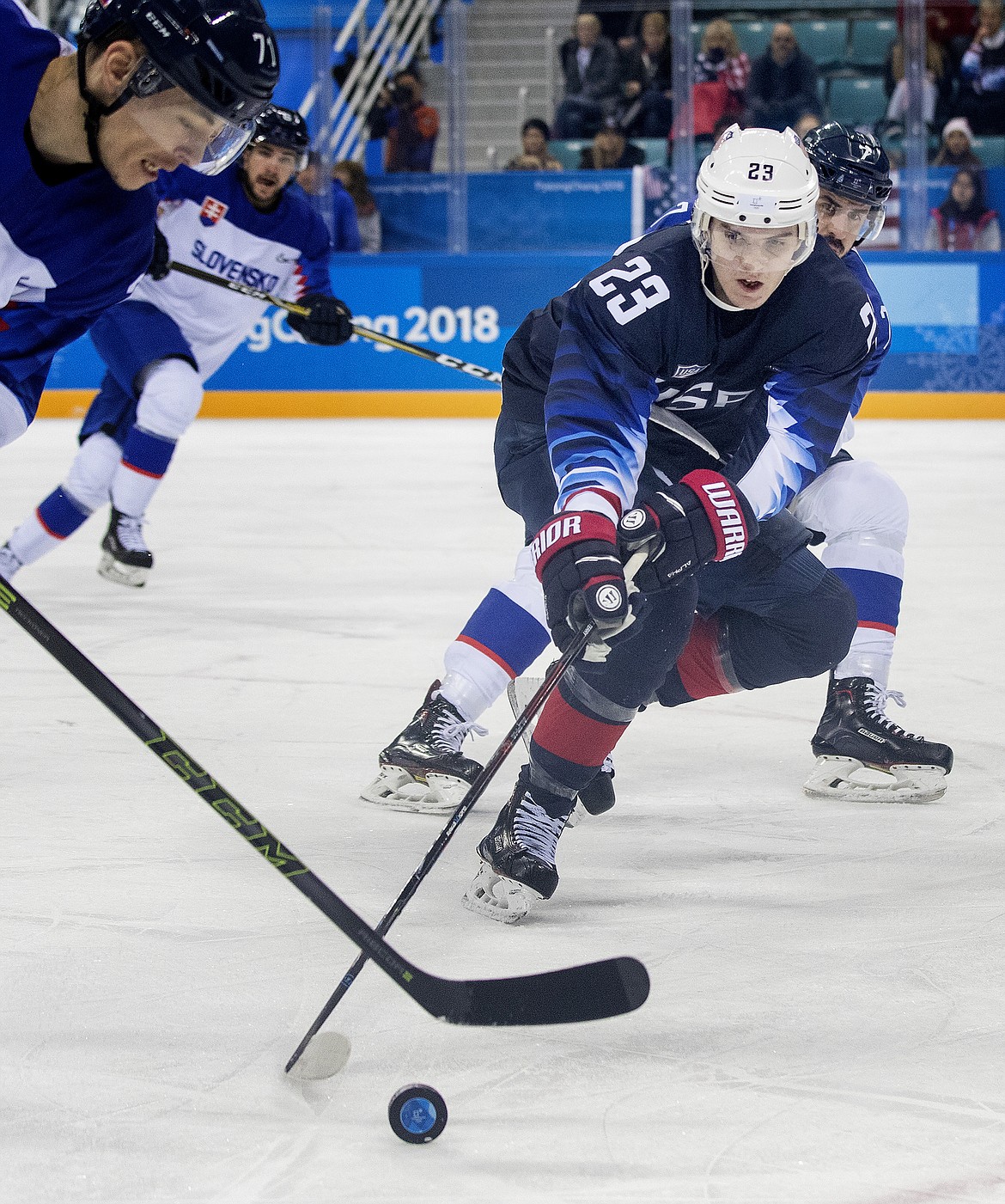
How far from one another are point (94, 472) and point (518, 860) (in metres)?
2.42

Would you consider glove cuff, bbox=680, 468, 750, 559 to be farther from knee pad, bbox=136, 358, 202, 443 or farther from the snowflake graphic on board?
the snowflake graphic on board

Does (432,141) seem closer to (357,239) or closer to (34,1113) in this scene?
(357,239)

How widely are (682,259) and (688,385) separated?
17 cm

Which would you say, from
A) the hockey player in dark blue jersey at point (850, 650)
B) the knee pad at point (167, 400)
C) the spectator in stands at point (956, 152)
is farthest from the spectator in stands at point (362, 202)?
the hockey player in dark blue jersey at point (850, 650)

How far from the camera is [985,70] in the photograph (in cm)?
848

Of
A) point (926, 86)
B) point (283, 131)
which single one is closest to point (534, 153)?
point (926, 86)

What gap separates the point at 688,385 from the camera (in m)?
1.92

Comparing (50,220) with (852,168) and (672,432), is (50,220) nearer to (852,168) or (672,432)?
(672,432)

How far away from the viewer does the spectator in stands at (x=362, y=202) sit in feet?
26.9

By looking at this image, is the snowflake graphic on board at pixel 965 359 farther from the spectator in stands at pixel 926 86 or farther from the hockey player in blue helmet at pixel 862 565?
the hockey player in blue helmet at pixel 862 565

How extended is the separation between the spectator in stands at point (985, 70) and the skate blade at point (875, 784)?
6950mm

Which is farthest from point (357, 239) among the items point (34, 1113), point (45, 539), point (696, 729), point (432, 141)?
point (34, 1113)

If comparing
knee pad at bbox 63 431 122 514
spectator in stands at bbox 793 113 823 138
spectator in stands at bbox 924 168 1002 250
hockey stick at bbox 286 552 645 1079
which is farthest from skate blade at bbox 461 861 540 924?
spectator in stands at bbox 793 113 823 138

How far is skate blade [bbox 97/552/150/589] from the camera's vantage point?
13.1 feet
